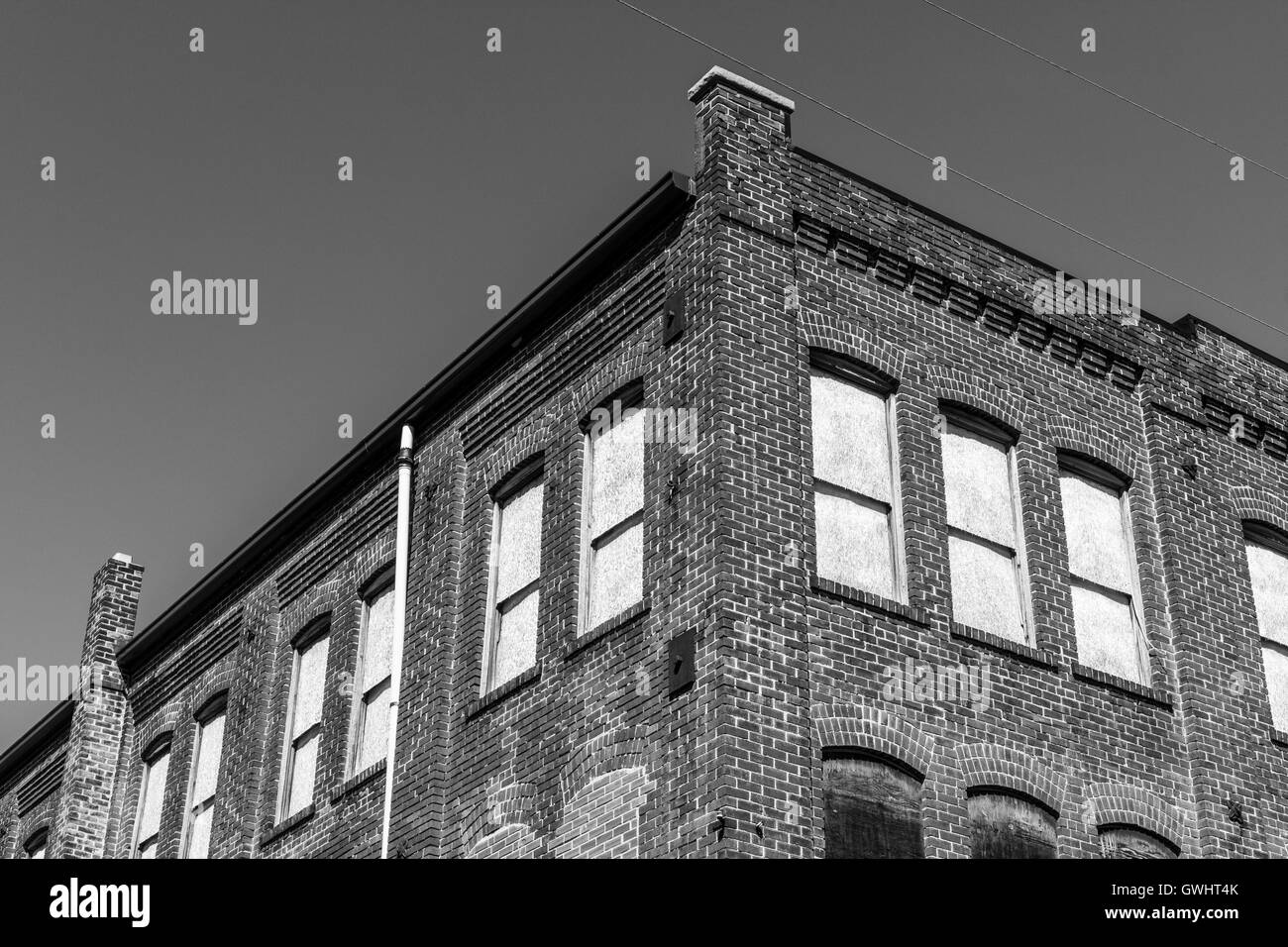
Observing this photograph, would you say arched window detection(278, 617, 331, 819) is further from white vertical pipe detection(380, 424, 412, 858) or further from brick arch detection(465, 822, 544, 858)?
brick arch detection(465, 822, 544, 858)

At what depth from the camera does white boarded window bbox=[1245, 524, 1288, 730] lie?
17.4 m

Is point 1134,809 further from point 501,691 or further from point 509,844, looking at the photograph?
point 501,691

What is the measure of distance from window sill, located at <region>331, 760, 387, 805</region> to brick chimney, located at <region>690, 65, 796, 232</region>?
679 centimetres

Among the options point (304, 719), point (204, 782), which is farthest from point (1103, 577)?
point (204, 782)

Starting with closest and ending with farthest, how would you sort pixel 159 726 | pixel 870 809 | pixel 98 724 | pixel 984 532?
1. pixel 870 809
2. pixel 984 532
3. pixel 159 726
4. pixel 98 724

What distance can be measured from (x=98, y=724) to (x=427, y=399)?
8568 millimetres

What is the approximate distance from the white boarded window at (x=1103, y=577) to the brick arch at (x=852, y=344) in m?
2.31

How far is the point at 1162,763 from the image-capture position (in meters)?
15.8

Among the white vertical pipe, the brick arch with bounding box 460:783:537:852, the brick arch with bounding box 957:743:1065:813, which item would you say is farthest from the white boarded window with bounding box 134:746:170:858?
the brick arch with bounding box 957:743:1065:813

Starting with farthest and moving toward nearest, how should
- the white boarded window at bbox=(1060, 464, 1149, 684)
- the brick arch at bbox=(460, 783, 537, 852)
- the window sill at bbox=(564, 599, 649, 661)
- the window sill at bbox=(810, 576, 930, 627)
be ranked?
the white boarded window at bbox=(1060, 464, 1149, 684), the brick arch at bbox=(460, 783, 537, 852), the window sill at bbox=(564, 599, 649, 661), the window sill at bbox=(810, 576, 930, 627)

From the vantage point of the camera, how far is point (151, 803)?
76.2 ft
